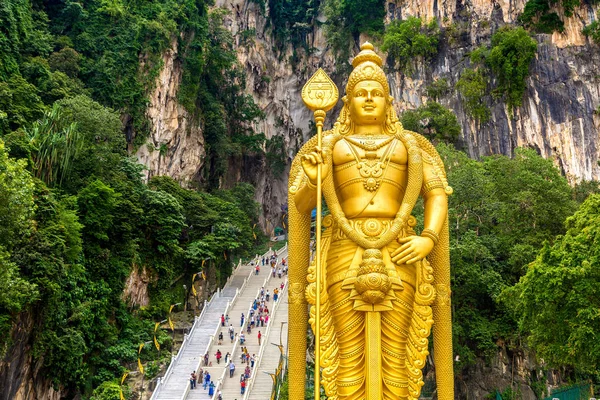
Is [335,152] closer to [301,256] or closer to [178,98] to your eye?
[301,256]

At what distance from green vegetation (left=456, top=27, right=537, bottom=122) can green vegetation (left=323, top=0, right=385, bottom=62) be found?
21.4ft

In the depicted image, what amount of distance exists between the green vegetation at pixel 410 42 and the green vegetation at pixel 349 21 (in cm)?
251

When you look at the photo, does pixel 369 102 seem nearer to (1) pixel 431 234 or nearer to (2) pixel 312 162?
(2) pixel 312 162

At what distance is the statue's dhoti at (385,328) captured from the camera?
17.6 feet

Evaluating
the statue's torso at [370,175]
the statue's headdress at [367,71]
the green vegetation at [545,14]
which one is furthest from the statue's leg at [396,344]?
the green vegetation at [545,14]

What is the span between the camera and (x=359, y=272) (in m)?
5.25

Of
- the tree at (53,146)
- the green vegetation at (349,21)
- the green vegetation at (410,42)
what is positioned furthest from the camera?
the green vegetation at (349,21)

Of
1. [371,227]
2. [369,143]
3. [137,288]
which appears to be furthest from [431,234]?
[137,288]

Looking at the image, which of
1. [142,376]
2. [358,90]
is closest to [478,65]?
[142,376]

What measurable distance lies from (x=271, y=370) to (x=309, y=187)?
33.0ft

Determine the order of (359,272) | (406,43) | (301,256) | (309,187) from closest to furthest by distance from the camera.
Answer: (359,272) < (309,187) < (301,256) < (406,43)

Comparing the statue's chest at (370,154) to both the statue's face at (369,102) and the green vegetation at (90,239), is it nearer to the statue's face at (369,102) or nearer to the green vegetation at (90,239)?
the statue's face at (369,102)

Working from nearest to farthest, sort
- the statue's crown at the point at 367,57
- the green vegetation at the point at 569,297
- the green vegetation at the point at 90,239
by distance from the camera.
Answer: the statue's crown at the point at 367,57 → the green vegetation at the point at 569,297 → the green vegetation at the point at 90,239

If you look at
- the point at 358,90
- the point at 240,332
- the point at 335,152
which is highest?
the point at 358,90
